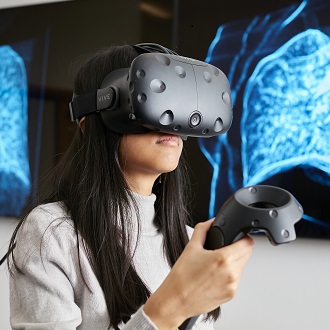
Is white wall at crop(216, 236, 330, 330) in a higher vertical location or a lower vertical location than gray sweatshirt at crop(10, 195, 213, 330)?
lower

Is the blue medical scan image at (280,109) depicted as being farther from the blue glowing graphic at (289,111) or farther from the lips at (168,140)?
the lips at (168,140)

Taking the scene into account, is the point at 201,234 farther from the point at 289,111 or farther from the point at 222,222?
the point at 289,111

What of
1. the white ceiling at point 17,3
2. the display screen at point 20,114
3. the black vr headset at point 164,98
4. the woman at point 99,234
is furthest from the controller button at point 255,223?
the white ceiling at point 17,3

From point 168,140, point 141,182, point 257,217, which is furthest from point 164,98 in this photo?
point 257,217

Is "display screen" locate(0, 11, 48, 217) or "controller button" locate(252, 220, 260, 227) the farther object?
"display screen" locate(0, 11, 48, 217)

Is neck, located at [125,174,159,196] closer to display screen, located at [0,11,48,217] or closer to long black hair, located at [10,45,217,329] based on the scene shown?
long black hair, located at [10,45,217,329]

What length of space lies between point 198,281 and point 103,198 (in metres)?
0.34

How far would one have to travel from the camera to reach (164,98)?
875 millimetres

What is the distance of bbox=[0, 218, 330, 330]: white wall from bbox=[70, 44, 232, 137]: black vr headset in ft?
2.57

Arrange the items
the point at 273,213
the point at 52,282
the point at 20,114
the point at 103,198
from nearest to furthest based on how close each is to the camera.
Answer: the point at 273,213
the point at 52,282
the point at 103,198
the point at 20,114

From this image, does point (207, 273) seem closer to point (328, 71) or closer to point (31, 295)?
point (31, 295)

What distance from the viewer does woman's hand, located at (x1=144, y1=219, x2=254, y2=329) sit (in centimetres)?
66

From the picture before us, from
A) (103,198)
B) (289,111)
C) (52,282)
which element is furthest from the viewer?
(289,111)

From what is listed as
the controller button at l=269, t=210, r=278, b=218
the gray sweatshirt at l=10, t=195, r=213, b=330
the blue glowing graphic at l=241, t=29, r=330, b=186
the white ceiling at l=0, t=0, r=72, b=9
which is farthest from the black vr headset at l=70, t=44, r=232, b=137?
the white ceiling at l=0, t=0, r=72, b=9
